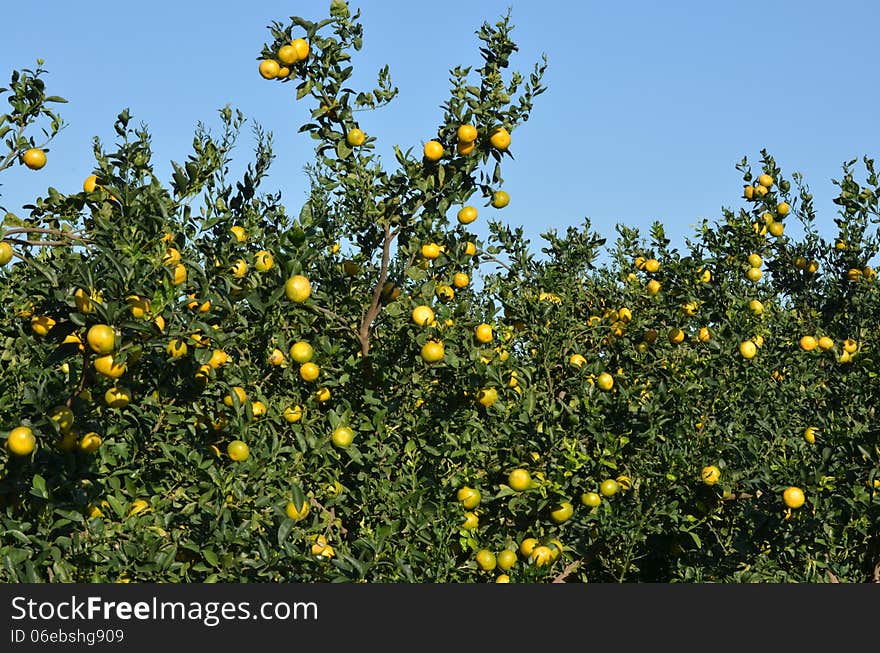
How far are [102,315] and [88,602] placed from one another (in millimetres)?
1054

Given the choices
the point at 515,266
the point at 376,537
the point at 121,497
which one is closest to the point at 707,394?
the point at 515,266

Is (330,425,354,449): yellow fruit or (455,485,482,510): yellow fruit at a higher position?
(330,425,354,449): yellow fruit

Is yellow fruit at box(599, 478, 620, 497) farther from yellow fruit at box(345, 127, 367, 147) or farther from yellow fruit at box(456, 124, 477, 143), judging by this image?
yellow fruit at box(345, 127, 367, 147)

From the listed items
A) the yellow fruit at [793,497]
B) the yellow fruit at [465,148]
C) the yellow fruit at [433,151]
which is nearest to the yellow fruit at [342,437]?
the yellow fruit at [433,151]

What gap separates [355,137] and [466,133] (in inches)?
20.6

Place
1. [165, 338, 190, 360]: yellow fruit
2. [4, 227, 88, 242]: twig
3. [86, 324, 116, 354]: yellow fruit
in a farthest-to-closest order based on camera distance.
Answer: [165, 338, 190, 360]: yellow fruit
[4, 227, 88, 242]: twig
[86, 324, 116, 354]: yellow fruit

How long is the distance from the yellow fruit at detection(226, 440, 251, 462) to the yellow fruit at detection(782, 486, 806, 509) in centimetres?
262

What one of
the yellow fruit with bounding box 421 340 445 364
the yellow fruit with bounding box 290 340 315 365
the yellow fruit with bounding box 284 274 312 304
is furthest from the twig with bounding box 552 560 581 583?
the yellow fruit with bounding box 284 274 312 304

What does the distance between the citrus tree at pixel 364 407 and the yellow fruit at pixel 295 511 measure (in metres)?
0.03

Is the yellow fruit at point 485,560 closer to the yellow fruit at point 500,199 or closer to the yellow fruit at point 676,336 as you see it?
the yellow fruit at point 500,199

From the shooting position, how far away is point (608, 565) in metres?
4.79

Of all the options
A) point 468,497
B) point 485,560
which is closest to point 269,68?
point 468,497

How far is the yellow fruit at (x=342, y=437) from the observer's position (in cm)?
368

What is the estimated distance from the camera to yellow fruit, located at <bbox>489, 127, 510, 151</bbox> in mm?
4227
